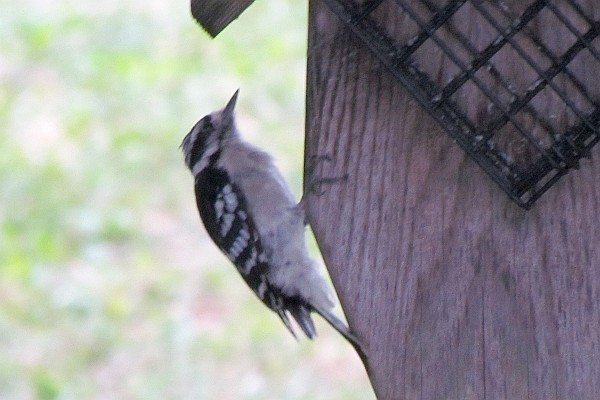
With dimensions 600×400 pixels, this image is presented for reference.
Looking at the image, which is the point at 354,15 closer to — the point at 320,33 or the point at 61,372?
the point at 320,33

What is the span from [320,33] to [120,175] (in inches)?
161

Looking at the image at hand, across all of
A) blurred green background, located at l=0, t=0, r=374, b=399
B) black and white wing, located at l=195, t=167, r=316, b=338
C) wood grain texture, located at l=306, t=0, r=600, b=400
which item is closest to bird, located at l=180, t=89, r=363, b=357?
black and white wing, located at l=195, t=167, r=316, b=338

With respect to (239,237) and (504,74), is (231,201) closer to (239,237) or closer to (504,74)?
(239,237)

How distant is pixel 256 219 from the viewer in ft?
11.0

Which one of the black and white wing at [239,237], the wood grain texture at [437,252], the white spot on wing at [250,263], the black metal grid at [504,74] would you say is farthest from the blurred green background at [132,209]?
the black metal grid at [504,74]

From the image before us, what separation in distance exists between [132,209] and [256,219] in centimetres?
292

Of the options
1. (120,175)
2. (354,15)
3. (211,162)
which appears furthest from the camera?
(120,175)

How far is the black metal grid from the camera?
7.43ft

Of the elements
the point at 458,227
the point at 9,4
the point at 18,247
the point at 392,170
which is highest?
the point at 9,4

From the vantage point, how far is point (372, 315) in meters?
2.31

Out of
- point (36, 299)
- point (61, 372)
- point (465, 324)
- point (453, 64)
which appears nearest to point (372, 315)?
point (465, 324)

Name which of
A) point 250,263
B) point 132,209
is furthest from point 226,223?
point 132,209

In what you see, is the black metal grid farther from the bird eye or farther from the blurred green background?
the blurred green background

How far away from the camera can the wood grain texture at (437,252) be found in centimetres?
229
